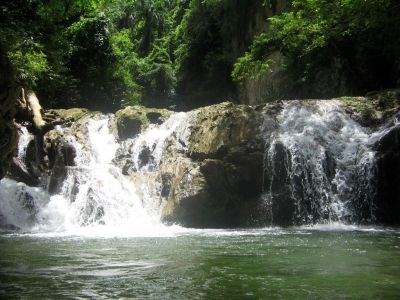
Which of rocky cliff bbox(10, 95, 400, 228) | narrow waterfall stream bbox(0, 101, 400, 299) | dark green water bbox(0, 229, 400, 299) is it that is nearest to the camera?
dark green water bbox(0, 229, 400, 299)

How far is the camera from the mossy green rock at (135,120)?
18.4 meters

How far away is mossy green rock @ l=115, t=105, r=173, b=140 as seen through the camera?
723 inches

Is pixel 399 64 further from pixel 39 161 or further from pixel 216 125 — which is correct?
pixel 39 161

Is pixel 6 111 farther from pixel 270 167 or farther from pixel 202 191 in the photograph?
pixel 270 167

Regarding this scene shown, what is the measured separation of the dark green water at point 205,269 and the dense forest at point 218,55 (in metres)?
4.30

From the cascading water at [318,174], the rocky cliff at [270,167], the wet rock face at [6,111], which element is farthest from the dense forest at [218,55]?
the cascading water at [318,174]

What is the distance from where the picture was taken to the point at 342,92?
71.6 ft

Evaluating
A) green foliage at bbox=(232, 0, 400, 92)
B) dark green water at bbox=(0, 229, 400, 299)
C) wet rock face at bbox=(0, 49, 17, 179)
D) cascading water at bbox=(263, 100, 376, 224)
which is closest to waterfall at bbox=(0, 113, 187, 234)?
wet rock face at bbox=(0, 49, 17, 179)

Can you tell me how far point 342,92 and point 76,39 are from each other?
14192mm

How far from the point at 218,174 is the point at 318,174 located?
2.89 metres

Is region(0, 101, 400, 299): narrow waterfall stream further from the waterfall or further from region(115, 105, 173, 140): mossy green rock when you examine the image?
region(115, 105, 173, 140): mossy green rock

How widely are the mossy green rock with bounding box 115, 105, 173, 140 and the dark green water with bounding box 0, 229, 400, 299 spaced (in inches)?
386

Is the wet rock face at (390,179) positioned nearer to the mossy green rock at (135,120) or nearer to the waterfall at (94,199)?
the waterfall at (94,199)

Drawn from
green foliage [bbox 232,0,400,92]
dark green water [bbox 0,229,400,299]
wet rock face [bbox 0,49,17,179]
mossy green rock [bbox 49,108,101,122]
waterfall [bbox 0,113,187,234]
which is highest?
green foliage [bbox 232,0,400,92]
